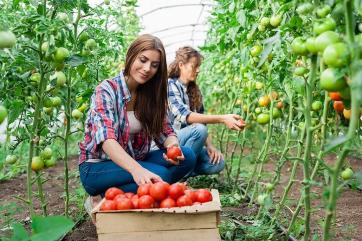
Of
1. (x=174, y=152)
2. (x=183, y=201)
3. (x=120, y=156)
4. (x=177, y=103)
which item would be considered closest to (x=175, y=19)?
(x=177, y=103)

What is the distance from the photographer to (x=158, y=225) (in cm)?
215

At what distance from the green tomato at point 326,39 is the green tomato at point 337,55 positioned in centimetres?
6

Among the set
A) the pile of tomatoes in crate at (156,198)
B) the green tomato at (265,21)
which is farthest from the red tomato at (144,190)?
the green tomato at (265,21)

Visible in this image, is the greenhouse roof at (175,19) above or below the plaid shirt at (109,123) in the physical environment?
above

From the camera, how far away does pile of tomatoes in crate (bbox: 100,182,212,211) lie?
2.17m

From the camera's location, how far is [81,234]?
2.76 m

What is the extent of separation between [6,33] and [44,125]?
111 cm

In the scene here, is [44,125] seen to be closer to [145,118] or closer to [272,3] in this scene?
[145,118]

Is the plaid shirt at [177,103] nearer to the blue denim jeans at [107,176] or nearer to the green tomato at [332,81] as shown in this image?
the blue denim jeans at [107,176]

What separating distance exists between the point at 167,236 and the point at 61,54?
3.03 feet

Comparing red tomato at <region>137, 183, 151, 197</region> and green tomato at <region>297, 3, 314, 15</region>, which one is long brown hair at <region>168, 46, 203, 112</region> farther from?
green tomato at <region>297, 3, 314, 15</region>

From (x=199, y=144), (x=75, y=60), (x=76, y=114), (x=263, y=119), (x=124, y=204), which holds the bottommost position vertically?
(x=124, y=204)

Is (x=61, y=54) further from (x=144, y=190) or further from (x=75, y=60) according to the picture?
(x=144, y=190)

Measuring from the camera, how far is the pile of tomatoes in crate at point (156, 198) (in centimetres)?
217
